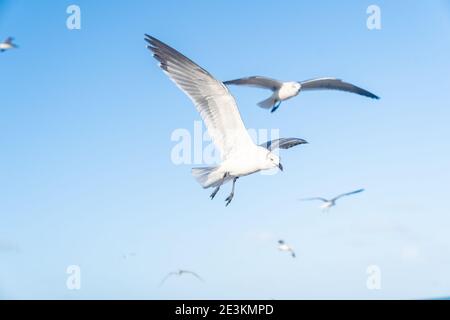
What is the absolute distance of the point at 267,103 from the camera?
414cm

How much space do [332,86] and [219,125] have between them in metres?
1.24

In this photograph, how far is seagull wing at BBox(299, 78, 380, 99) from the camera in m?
4.42

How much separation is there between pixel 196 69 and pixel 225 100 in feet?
0.74

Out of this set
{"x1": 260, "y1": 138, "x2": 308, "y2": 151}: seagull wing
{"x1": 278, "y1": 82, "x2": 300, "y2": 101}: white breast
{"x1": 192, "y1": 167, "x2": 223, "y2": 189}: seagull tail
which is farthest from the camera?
{"x1": 278, "y1": 82, "x2": 300, "y2": 101}: white breast

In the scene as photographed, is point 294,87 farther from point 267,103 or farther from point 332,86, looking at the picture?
point 332,86

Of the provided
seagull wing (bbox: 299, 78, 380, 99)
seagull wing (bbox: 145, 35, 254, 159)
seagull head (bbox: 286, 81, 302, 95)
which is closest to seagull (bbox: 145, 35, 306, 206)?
seagull wing (bbox: 145, 35, 254, 159)

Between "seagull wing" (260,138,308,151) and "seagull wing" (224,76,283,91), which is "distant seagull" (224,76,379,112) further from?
"seagull wing" (260,138,308,151)

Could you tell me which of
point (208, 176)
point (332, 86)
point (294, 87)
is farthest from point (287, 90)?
point (208, 176)
